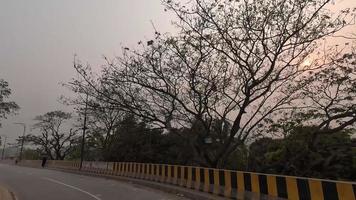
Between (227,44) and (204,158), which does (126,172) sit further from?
(227,44)

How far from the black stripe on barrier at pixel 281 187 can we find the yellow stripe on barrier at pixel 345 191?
2374 millimetres

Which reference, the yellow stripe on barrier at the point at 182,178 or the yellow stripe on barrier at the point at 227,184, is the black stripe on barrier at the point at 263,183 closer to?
the yellow stripe on barrier at the point at 227,184

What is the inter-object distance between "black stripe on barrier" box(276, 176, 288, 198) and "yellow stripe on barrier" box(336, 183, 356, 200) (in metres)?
2.37

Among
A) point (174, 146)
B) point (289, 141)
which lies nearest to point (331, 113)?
point (289, 141)

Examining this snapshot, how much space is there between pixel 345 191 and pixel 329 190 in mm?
587

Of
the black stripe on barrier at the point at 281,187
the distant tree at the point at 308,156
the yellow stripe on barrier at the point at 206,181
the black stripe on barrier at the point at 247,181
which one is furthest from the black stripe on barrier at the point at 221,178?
the distant tree at the point at 308,156

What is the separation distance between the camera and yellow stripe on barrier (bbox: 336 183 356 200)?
9.81 meters

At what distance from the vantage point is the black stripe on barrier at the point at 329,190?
1030 cm

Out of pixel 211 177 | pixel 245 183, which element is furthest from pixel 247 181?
pixel 211 177

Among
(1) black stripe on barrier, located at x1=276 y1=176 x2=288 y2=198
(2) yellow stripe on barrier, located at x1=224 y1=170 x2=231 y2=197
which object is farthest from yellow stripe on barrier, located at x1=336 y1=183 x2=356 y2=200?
(2) yellow stripe on barrier, located at x1=224 y1=170 x2=231 y2=197

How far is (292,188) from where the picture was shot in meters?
12.1

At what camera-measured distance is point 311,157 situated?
74.9ft

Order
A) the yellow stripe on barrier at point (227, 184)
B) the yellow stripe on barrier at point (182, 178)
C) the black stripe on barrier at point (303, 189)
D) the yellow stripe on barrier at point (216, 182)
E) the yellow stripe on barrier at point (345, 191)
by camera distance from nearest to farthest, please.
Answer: the yellow stripe on barrier at point (345, 191) < the black stripe on barrier at point (303, 189) < the yellow stripe on barrier at point (227, 184) < the yellow stripe on barrier at point (216, 182) < the yellow stripe on barrier at point (182, 178)

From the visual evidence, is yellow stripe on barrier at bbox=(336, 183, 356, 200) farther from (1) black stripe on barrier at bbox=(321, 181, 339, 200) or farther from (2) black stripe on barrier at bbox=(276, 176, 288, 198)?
(2) black stripe on barrier at bbox=(276, 176, 288, 198)
